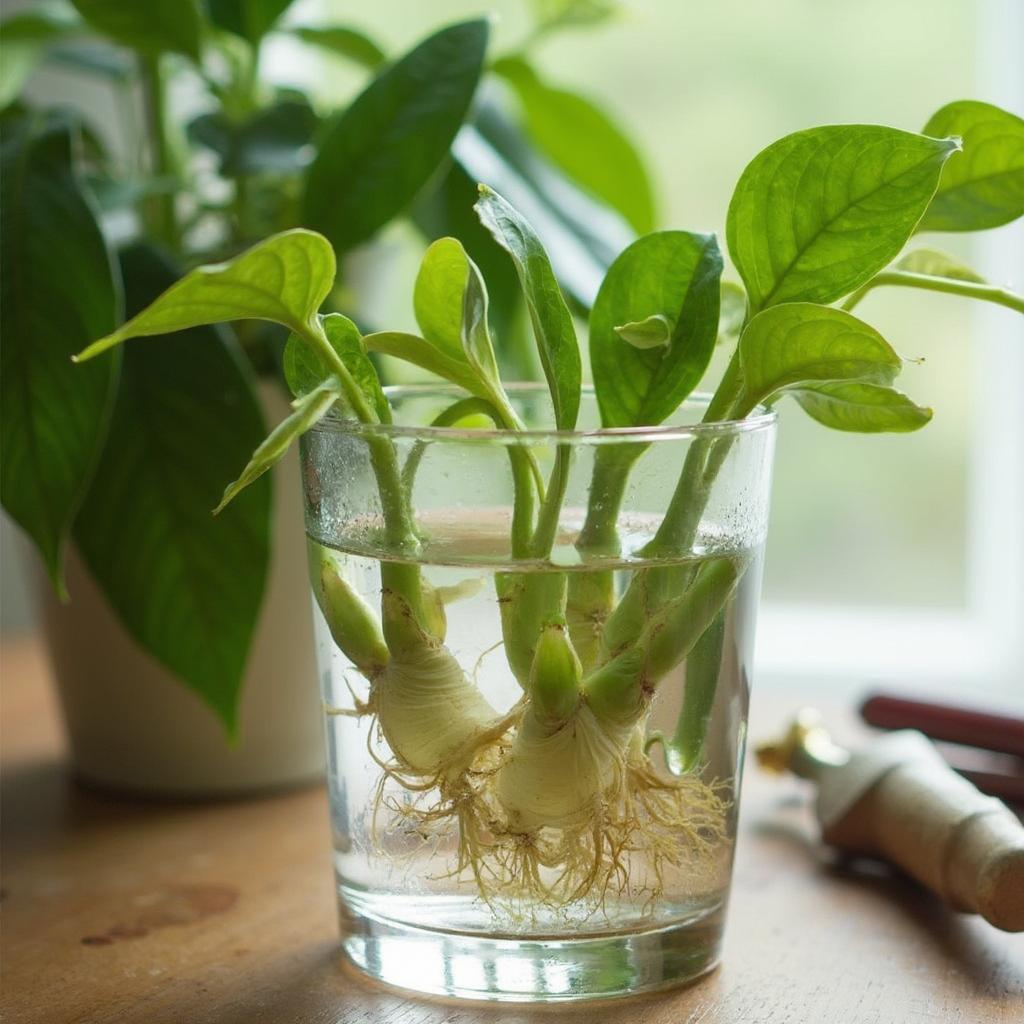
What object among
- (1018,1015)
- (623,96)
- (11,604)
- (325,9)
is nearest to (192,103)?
(325,9)

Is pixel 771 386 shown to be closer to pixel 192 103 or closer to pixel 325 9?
pixel 192 103

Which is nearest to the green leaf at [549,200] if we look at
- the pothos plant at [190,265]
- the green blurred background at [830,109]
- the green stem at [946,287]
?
the pothos plant at [190,265]

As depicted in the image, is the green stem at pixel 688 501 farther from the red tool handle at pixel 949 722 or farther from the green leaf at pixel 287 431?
the red tool handle at pixel 949 722

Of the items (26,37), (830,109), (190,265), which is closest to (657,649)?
(190,265)

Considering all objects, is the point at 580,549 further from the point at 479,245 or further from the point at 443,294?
the point at 479,245

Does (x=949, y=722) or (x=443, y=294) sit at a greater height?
(x=443, y=294)

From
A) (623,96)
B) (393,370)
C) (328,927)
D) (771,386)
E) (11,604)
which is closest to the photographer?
(771,386)
